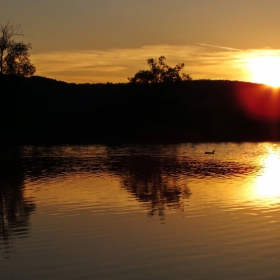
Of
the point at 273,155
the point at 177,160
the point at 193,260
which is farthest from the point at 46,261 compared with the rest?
the point at 273,155

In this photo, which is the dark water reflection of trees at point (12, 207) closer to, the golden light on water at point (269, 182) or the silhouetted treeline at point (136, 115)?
the golden light on water at point (269, 182)

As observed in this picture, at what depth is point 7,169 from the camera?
115ft

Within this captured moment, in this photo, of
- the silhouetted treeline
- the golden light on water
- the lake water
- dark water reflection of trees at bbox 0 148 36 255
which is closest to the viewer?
the lake water

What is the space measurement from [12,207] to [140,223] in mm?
6027

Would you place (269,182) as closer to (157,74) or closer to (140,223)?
(140,223)

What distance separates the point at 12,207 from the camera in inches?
843

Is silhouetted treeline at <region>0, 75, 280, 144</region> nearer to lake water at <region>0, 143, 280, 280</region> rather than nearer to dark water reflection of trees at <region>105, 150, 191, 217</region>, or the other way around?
dark water reflection of trees at <region>105, 150, 191, 217</region>

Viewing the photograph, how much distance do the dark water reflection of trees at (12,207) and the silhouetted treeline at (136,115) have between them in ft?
114

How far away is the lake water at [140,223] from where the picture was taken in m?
13.0

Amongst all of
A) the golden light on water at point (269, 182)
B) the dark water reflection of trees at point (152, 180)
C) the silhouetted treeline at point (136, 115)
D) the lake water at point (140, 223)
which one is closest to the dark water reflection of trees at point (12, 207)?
the lake water at point (140, 223)

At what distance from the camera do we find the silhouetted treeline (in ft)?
244

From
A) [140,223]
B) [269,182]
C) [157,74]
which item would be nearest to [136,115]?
[157,74]

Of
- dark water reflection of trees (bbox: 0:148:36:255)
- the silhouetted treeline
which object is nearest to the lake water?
dark water reflection of trees (bbox: 0:148:36:255)

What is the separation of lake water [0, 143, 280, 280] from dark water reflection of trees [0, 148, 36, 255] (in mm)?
41
